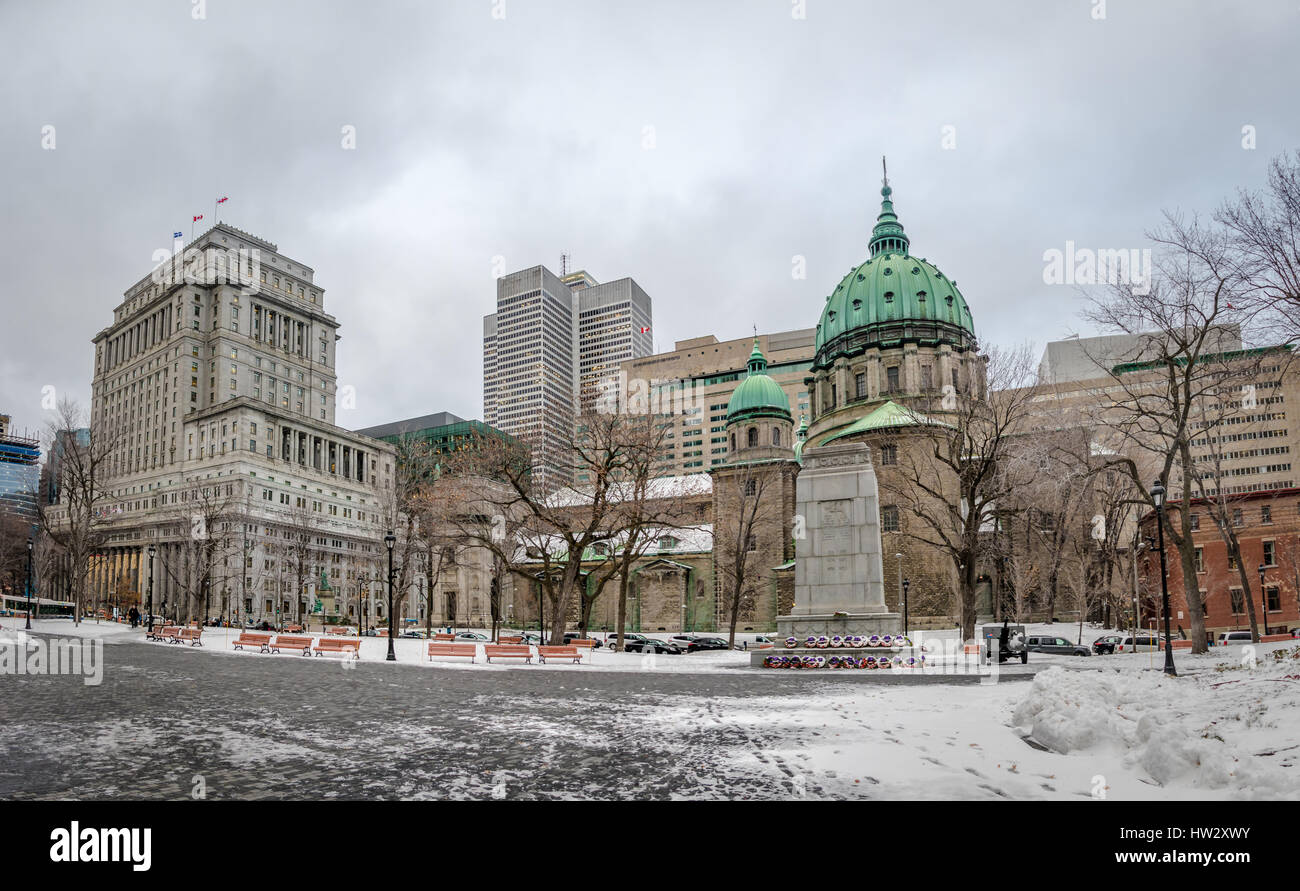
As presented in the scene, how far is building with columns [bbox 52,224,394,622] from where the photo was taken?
322 ft

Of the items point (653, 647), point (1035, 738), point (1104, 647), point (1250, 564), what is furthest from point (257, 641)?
point (1250, 564)

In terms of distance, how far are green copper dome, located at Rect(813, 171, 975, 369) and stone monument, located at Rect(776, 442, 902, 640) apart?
43231 mm

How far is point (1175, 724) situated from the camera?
9547 millimetres

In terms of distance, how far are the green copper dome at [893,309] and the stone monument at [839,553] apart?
4323cm

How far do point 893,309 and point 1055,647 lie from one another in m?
38.0

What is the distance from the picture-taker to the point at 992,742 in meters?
10.5

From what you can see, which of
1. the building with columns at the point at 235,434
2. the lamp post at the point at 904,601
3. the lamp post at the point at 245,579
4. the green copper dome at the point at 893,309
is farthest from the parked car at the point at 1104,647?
the lamp post at the point at 245,579

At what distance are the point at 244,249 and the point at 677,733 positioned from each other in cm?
14963

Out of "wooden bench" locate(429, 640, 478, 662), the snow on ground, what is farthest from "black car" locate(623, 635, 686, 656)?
the snow on ground

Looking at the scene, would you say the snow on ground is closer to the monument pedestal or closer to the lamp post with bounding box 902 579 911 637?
the monument pedestal

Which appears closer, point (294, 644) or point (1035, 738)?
point (1035, 738)

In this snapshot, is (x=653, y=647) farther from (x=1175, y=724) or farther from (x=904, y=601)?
(x=1175, y=724)

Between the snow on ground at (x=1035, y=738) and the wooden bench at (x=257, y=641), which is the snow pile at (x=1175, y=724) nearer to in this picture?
the snow on ground at (x=1035, y=738)

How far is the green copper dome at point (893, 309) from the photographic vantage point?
2729 inches
